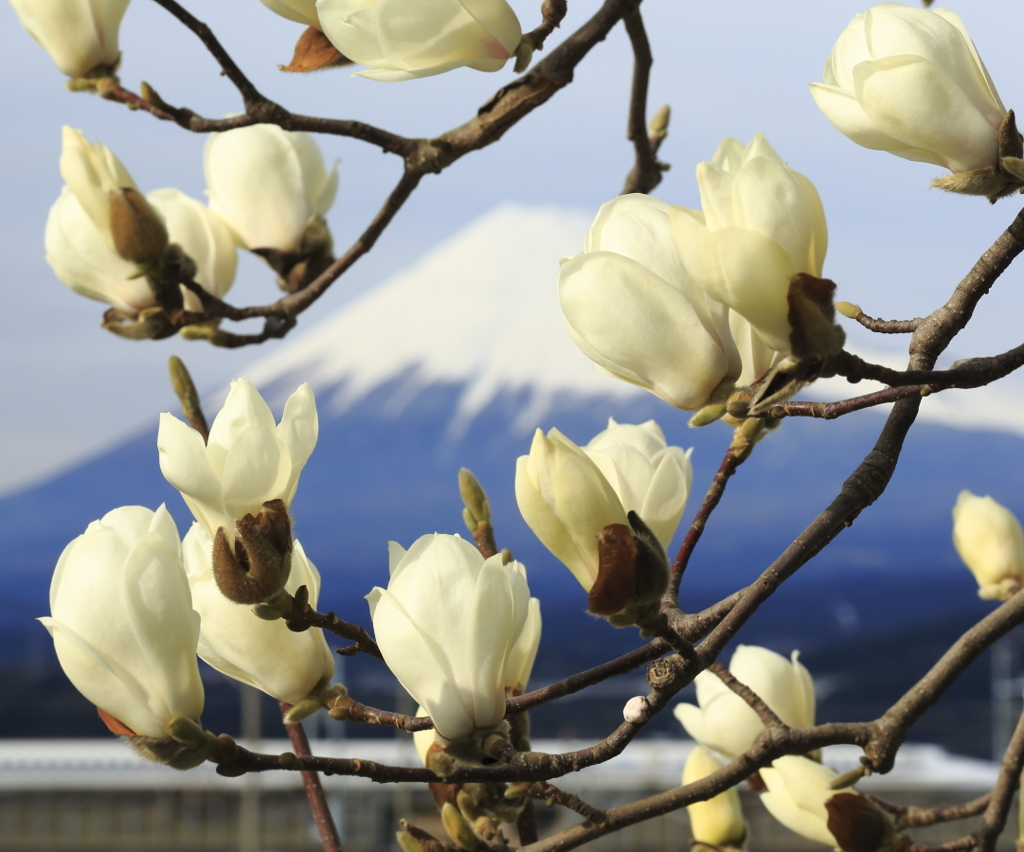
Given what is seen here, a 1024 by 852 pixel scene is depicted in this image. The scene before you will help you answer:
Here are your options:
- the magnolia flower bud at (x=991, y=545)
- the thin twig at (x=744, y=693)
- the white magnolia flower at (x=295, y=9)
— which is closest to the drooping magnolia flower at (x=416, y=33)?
the white magnolia flower at (x=295, y=9)

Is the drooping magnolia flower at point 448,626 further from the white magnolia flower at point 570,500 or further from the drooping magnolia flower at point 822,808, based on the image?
the drooping magnolia flower at point 822,808

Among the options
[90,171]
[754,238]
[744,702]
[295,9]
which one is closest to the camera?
[754,238]

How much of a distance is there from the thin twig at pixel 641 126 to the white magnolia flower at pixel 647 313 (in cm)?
54

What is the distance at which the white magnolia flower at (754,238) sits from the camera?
37 centimetres

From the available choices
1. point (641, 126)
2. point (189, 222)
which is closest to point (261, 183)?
point (189, 222)

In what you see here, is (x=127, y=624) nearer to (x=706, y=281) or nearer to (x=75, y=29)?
(x=706, y=281)

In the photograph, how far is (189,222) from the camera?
1.02 metres

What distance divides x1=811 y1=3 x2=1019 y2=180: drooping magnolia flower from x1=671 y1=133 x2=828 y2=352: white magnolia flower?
3.2 inches

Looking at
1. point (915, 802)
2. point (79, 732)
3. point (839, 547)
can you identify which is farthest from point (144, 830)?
point (839, 547)

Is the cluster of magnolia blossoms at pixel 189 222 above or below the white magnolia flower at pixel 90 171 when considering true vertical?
below

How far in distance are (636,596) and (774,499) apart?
53090 millimetres

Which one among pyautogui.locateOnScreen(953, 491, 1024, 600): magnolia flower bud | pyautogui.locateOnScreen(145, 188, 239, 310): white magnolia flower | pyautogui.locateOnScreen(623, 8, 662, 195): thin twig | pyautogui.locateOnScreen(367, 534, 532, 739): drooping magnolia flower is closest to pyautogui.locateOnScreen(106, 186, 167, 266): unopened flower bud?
pyautogui.locateOnScreen(145, 188, 239, 310): white magnolia flower

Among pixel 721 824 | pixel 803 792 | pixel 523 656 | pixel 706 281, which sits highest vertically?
pixel 706 281

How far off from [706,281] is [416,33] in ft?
0.77
